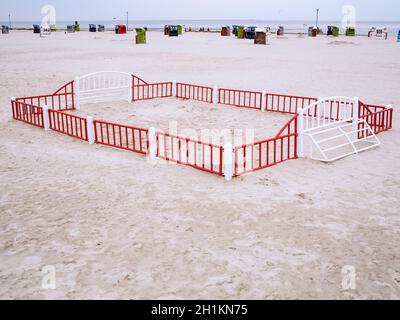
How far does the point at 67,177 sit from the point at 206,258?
14.1ft

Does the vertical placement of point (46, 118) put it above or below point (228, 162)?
above

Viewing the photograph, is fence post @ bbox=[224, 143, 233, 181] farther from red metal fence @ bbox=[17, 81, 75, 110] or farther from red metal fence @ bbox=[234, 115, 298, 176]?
red metal fence @ bbox=[17, 81, 75, 110]

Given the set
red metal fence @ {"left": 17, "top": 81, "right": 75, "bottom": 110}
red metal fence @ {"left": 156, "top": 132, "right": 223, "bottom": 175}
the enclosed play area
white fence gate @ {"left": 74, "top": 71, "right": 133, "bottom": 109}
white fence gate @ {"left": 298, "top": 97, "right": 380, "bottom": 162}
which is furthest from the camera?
white fence gate @ {"left": 74, "top": 71, "right": 133, "bottom": 109}

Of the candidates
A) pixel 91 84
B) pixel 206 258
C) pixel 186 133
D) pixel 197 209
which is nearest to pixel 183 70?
pixel 91 84

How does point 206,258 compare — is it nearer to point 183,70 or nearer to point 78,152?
point 78,152

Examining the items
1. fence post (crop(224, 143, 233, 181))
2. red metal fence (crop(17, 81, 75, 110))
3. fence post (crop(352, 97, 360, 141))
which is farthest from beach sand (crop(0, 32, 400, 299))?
red metal fence (crop(17, 81, 75, 110))

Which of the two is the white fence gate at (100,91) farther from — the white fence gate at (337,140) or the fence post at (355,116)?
the fence post at (355,116)

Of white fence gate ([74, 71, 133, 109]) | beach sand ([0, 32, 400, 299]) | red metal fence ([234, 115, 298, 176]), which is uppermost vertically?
white fence gate ([74, 71, 133, 109])

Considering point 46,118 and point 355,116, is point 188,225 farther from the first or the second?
point 46,118

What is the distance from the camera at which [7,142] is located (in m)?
11.6

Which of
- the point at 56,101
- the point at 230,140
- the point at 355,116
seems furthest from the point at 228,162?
the point at 56,101

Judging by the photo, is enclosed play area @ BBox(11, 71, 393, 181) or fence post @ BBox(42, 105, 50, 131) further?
fence post @ BBox(42, 105, 50, 131)

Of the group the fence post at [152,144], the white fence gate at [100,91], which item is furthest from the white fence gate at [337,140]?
the white fence gate at [100,91]
